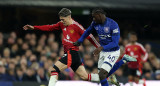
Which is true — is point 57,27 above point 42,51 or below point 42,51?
above

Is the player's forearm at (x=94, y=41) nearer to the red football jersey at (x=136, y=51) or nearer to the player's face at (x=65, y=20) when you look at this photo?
the player's face at (x=65, y=20)

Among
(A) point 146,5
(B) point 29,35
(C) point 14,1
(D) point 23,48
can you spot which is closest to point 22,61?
(D) point 23,48

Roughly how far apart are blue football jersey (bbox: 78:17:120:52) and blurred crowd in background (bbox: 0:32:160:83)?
17.1 feet

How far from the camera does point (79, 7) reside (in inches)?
802

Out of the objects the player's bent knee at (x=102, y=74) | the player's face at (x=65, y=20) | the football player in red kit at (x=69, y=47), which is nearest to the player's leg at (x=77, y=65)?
the football player in red kit at (x=69, y=47)

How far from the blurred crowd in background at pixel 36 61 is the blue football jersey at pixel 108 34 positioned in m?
5.20

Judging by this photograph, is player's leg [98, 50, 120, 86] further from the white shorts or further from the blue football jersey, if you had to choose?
the blue football jersey

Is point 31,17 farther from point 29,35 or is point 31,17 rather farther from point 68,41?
point 68,41

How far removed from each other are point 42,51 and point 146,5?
699 cm

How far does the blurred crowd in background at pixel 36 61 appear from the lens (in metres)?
15.2

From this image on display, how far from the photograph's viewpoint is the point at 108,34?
10500 mm

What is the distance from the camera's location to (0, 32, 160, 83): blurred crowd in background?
15.2 meters

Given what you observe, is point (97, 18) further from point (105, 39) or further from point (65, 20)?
point (65, 20)

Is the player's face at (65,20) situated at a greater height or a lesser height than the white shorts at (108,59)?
greater
